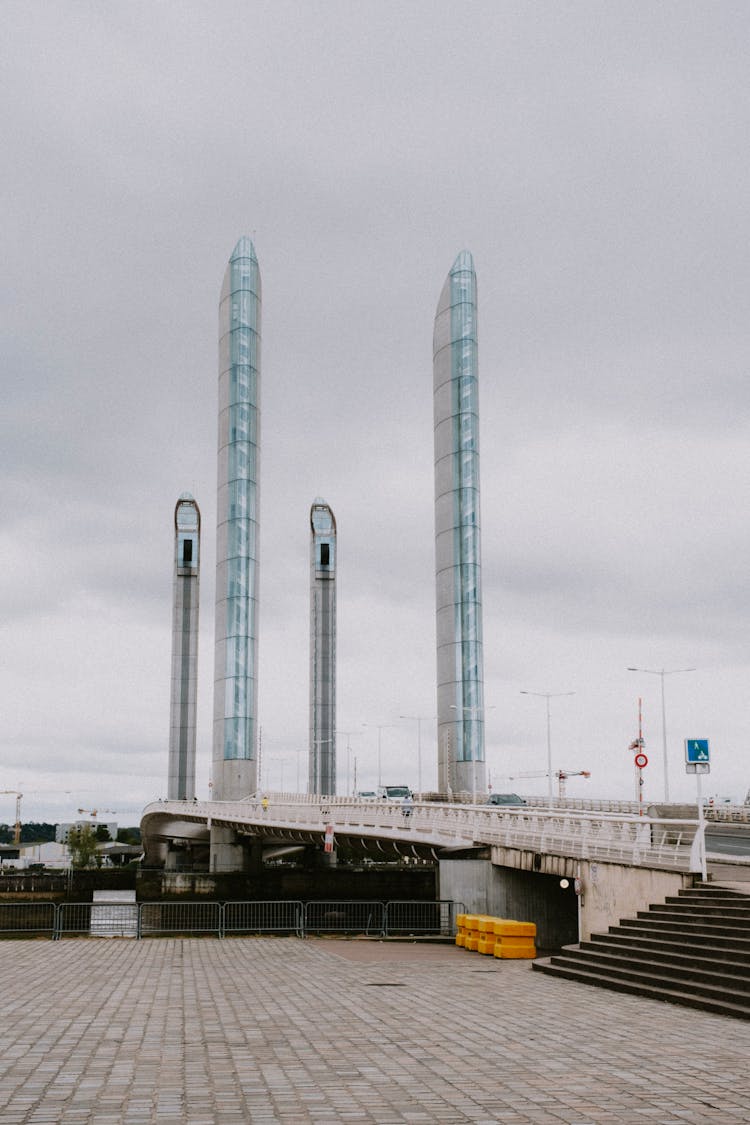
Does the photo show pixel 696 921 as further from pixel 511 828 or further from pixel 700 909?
pixel 511 828

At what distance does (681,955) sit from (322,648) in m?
108

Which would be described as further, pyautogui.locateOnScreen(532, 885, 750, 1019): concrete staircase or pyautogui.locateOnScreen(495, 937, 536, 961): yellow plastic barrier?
pyautogui.locateOnScreen(495, 937, 536, 961): yellow plastic barrier

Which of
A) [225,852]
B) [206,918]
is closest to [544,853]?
[206,918]

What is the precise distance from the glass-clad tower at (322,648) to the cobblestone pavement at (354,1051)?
4065 inches

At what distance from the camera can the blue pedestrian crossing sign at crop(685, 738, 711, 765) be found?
23.2 metres

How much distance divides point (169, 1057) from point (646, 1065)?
521cm

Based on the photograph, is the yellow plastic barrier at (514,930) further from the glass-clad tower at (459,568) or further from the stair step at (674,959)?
the glass-clad tower at (459,568)

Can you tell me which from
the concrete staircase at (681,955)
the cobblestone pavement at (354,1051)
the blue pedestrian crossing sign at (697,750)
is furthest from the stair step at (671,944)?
the blue pedestrian crossing sign at (697,750)

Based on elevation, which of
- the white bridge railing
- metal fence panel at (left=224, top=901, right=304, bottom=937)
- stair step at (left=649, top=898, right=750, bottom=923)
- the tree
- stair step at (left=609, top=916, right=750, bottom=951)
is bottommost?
the tree

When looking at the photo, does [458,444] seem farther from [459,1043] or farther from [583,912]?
[459,1043]

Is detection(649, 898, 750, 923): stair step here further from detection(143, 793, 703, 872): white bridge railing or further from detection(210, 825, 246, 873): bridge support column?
detection(210, 825, 246, 873): bridge support column

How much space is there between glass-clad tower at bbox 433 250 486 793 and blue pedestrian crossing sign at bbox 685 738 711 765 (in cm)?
6080

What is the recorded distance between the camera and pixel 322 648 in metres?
126

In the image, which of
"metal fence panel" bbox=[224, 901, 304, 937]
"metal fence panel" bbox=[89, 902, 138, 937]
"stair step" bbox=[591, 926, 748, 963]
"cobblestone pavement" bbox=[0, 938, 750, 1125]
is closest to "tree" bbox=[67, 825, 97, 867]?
"metal fence panel" bbox=[89, 902, 138, 937]
